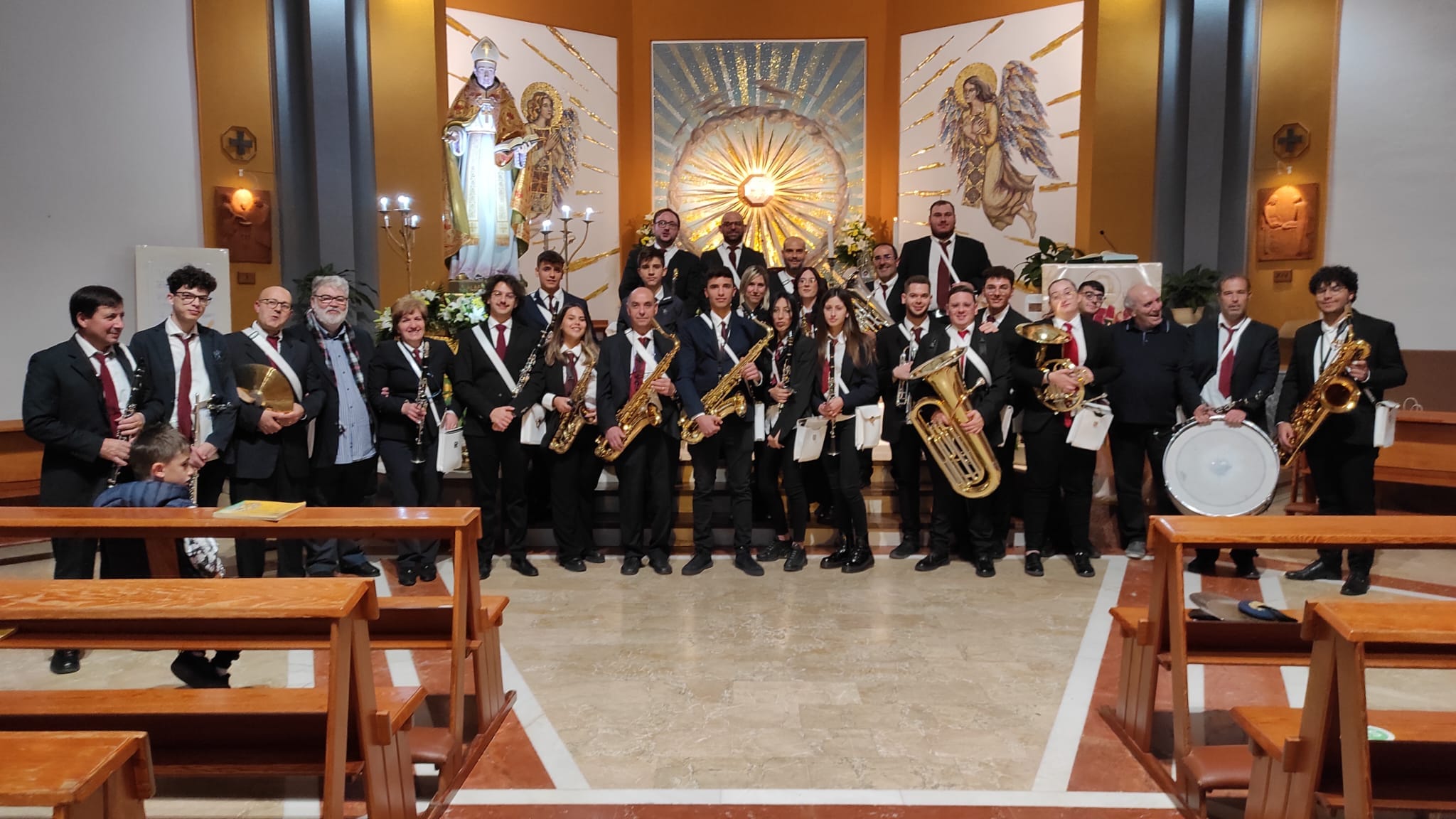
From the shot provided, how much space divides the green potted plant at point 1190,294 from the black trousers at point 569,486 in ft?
17.1

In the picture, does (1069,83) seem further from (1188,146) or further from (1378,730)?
(1378,730)

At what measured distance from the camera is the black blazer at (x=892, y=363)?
5.65 metres

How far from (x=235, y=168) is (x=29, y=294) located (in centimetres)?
191

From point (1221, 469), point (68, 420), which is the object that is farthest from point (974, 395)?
point (68, 420)

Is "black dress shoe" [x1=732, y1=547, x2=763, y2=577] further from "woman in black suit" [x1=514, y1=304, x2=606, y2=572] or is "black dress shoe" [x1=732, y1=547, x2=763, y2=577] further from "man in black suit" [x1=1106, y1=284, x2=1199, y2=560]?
"man in black suit" [x1=1106, y1=284, x2=1199, y2=560]

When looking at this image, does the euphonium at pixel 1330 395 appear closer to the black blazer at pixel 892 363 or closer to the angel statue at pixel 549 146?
the black blazer at pixel 892 363

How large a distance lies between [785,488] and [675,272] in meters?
2.78

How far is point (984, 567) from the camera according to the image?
5.53m

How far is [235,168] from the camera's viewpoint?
333 inches

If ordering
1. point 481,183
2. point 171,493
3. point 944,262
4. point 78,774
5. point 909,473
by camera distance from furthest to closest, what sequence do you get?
point 481,183
point 944,262
point 909,473
point 171,493
point 78,774

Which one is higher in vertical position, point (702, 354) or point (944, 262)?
point (944, 262)

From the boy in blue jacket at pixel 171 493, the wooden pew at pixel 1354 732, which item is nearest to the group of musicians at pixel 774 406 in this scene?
the boy in blue jacket at pixel 171 493

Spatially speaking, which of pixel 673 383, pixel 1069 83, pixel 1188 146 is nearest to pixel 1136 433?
pixel 673 383

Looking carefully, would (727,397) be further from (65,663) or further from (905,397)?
(65,663)
